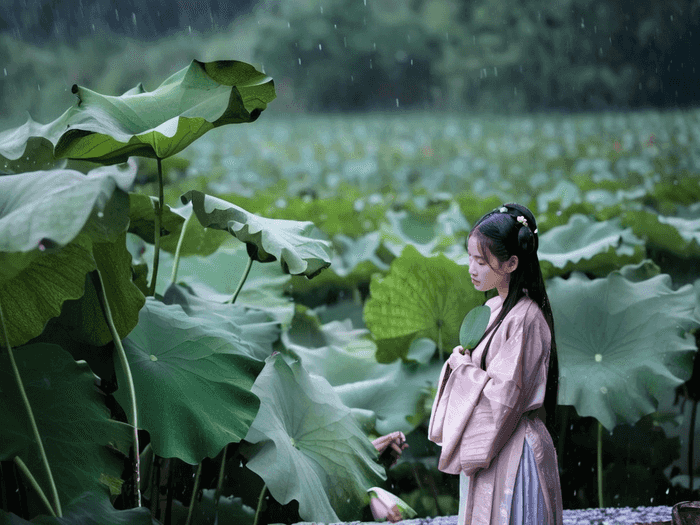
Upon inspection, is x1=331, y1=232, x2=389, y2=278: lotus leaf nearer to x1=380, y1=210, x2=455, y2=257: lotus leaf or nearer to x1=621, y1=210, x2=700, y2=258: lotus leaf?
x1=380, y1=210, x2=455, y2=257: lotus leaf

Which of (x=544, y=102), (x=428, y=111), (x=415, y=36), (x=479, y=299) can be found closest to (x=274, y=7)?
(x=415, y=36)

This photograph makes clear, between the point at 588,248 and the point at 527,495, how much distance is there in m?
1.06

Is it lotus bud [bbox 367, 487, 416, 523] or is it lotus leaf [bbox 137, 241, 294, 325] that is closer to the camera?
lotus bud [bbox 367, 487, 416, 523]

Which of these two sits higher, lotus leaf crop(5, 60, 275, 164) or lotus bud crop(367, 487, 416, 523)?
lotus leaf crop(5, 60, 275, 164)

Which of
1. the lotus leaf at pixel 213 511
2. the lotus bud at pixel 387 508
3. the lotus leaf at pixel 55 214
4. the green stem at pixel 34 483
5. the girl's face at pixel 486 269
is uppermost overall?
the lotus leaf at pixel 55 214

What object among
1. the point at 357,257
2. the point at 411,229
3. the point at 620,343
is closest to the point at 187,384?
the point at 620,343

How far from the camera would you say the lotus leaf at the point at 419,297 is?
58.6 inches

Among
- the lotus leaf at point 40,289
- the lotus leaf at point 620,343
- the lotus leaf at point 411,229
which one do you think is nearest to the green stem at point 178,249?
the lotus leaf at point 40,289

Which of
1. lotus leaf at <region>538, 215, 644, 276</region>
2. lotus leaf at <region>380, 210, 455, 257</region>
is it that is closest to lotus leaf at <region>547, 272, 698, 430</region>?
lotus leaf at <region>538, 215, 644, 276</region>

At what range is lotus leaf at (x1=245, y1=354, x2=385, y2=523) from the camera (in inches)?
41.5

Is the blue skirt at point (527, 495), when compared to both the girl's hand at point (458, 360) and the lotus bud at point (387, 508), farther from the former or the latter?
the lotus bud at point (387, 508)

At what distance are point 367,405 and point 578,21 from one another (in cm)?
1202

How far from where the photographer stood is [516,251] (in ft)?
3.12

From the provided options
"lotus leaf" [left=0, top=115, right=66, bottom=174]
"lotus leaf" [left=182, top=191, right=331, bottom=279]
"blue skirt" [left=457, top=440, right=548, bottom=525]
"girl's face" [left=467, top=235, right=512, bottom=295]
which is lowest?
"blue skirt" [left=457, top=440, right=548, bottom=525]
